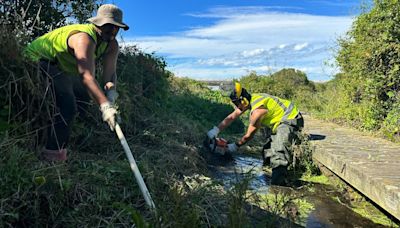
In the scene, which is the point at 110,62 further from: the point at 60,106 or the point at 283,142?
the point at 283,142

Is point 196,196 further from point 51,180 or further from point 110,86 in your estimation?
point 110,86

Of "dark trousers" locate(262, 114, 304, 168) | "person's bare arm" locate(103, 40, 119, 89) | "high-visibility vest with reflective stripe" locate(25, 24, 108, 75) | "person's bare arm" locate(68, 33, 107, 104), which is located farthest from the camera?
"dark trousers" locate(262, 114, 304, 168)

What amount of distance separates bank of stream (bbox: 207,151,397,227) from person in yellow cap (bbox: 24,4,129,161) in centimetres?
141

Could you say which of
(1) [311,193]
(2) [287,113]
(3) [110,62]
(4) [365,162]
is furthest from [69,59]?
(4) [365,162]

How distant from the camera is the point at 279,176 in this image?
5.10m

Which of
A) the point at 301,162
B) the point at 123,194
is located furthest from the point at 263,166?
the point at 123,194

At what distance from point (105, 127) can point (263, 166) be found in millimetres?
2429

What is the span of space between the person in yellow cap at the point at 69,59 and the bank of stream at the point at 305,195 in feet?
4.63

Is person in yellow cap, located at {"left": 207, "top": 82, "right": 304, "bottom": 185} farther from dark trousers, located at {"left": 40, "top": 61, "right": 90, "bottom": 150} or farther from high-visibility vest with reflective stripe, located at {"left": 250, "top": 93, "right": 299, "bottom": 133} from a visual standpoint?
dark trousers, located at {"left": 40, "top": 61, "right": 90, "bottom": 150}

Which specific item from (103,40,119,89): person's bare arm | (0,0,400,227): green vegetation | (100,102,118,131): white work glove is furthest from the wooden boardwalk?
(103,40,119,89): person's bare arm

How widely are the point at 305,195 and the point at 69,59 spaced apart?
7.44 ft

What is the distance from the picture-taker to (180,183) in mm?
3457

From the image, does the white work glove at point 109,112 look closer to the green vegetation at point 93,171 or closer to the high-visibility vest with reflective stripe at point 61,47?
the green vegetation at point 93,171

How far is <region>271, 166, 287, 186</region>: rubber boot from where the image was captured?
5090 millimetres
